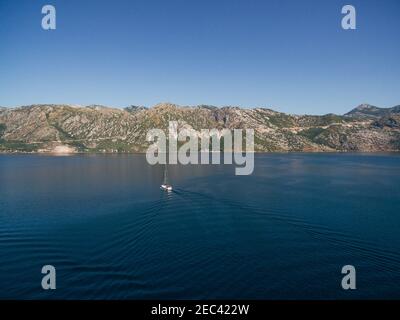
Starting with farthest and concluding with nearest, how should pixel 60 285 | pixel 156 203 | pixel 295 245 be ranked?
pixel 156 203 < pixel 295 245 < pixel 60 285

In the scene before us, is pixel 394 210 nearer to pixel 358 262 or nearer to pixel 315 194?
pixel 315 194

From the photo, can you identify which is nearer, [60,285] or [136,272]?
[60,285]

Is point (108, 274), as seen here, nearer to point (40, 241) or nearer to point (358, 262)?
point (40, 241)

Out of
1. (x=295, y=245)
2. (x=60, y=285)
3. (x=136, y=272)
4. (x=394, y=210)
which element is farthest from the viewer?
(x=394, y=210)
